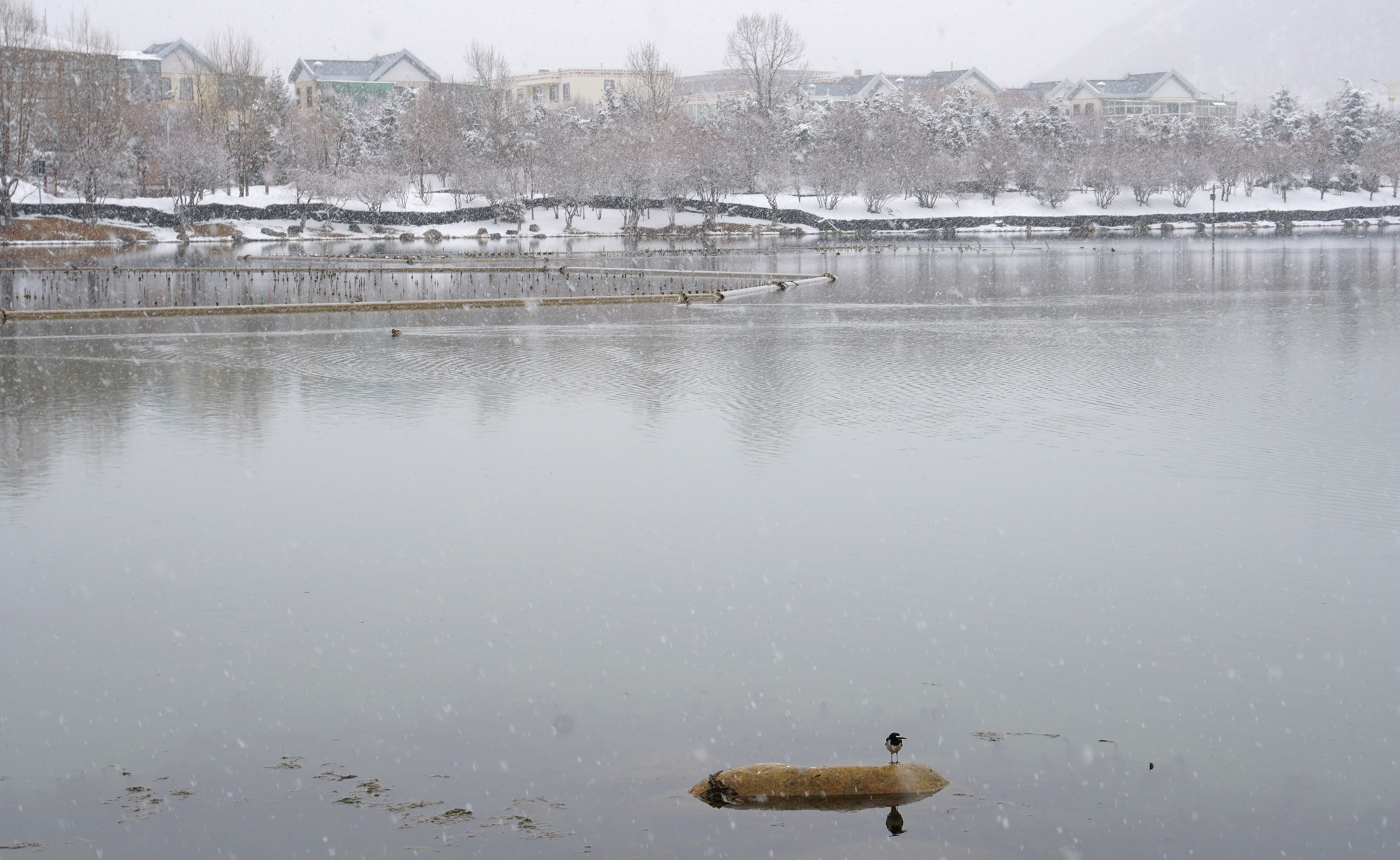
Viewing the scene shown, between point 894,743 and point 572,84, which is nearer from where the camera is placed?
point 894,743

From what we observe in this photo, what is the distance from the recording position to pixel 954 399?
1986cm

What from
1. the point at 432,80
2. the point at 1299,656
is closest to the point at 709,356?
the point at 1299,656

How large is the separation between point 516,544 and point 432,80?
11746 cm

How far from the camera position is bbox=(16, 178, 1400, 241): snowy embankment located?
80.4 m

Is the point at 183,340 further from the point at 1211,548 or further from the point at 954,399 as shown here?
the point at 1211,548

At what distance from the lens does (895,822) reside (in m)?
7.15

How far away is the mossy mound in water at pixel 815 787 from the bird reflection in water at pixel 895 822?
7 cm

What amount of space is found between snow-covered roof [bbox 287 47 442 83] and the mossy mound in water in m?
121

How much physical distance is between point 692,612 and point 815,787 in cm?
314

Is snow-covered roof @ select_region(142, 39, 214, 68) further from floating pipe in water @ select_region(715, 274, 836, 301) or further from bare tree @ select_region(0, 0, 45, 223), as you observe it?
floating pipe in water @ select_region(715, 274, 836, 301)

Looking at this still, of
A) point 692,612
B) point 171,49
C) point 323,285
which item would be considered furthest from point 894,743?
point 171,49

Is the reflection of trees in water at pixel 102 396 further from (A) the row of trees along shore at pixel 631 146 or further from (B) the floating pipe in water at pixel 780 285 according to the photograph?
(A) the row of trees along shore at pixel 631 146

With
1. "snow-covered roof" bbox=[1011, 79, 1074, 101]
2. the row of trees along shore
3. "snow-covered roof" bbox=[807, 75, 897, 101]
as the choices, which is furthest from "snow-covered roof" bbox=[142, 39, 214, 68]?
"snow-covered roof" bbox=[1011, 79, 1074, 101]

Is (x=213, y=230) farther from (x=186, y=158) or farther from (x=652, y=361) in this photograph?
(x=652, y=361)
